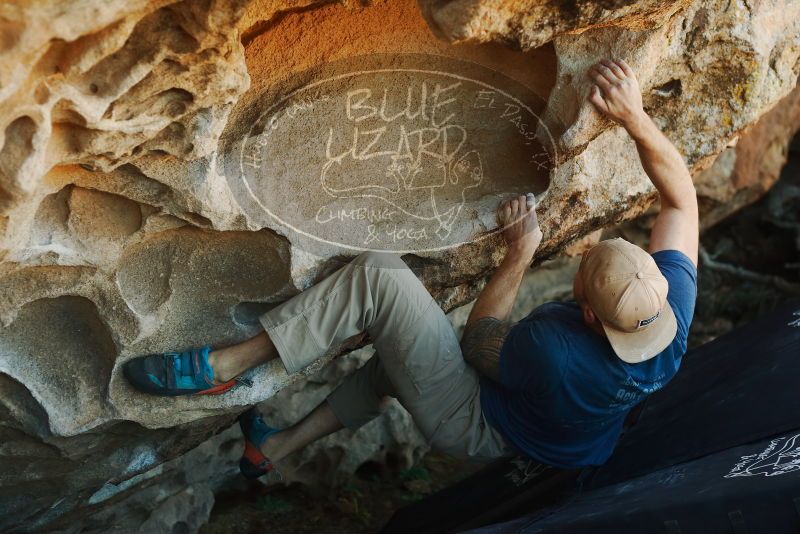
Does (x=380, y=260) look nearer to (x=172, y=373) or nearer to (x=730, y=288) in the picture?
(x=172, y=373)

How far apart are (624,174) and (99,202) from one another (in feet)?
4.62

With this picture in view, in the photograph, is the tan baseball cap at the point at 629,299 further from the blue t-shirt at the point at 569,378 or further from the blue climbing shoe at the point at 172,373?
the blue climbing shoe at the point at 172,373

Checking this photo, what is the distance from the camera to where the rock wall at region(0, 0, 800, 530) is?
1.82m

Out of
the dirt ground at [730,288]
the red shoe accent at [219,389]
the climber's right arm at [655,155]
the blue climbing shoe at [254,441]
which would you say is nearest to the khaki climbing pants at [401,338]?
the red shoe accent at [219,389]

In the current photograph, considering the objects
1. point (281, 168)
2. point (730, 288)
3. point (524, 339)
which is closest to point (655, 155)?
point (524, 339)

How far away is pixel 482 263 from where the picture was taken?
2.54 m

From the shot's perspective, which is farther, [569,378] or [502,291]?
[502,291]

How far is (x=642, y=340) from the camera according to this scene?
2.15 metres

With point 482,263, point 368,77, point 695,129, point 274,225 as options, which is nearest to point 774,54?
point 695,129

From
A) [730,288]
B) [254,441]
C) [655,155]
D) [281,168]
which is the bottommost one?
[730,288]

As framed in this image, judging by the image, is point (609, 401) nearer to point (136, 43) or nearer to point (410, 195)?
point (410, 195)

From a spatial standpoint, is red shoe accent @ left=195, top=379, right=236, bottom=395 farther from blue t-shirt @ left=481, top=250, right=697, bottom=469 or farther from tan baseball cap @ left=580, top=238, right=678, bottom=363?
tan baseball cap @ left=580, top=238, right=678, bottom=363

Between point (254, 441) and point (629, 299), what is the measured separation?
1.26 meters

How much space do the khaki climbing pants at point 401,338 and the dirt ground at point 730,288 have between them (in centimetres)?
118
